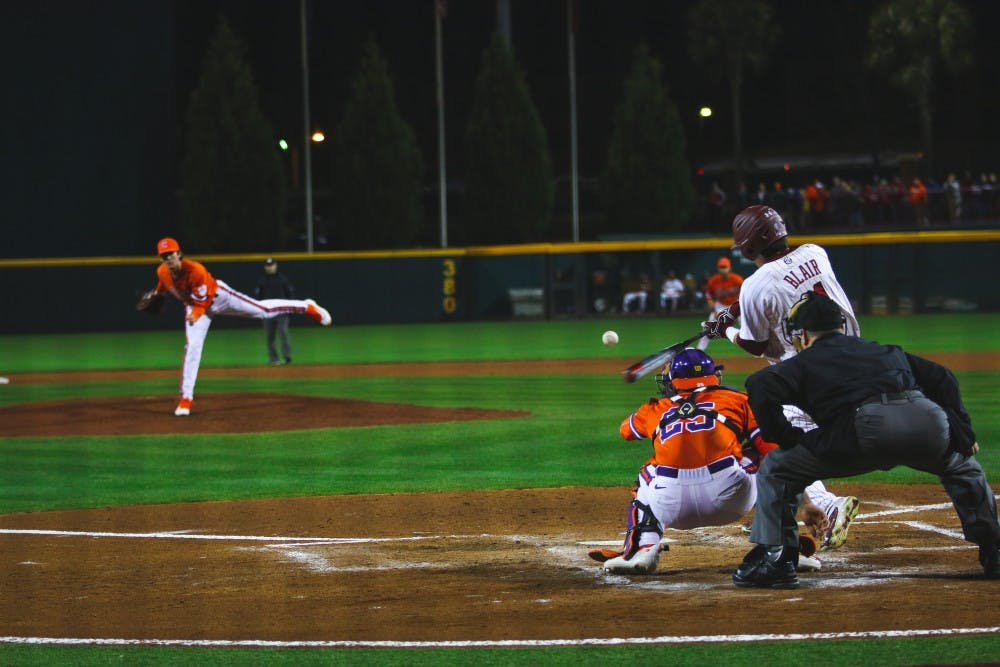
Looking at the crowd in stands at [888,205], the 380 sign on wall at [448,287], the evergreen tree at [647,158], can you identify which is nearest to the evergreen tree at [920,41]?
the crowd in stands at [888,205]

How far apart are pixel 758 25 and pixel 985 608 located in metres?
56.2

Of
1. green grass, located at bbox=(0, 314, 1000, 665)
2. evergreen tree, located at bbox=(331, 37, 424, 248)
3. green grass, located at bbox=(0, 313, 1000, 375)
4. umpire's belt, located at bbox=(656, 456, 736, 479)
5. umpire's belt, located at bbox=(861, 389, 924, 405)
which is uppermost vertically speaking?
evergreen tree, located at bbox=(331, 37, 424, 248)

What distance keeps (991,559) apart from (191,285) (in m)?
11.4

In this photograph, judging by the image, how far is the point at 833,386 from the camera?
6.55m

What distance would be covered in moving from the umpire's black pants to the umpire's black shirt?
0.22 ft

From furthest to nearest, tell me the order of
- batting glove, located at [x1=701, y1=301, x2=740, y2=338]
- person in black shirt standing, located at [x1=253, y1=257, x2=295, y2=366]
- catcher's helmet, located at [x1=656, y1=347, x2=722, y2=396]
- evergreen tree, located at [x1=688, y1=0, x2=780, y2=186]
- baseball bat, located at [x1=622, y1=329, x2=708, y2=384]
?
1. evergreen tree, located at [x1=688, y1=0, x2=780, y2=186]
2. person in black shirt standing, located at [x1=253, y1=257, x2=295, y2=366]
3. batting glove, located at [x1=701, y1=301, x2=740, y2=338]
4. baseball bat, located at [x1=622, y1=329, x2=708, y2=384]
5. catcher's helmet, located at [x1=656, y1=347, x2=722, y2=396]

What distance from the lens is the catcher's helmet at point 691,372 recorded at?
Result: 7.27 meters

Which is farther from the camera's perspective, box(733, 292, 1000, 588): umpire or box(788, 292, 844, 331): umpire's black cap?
box(788, 292, 844, 331): umpire's black cap

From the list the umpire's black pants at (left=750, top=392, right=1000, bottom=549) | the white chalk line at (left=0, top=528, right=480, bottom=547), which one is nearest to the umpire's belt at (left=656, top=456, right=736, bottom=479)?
the umpire's black pants at (left=750, top=392, right=1000, bottom=549)

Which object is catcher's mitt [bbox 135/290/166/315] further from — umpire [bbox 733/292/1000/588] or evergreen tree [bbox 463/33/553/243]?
evergreen tree [bbox 463/33/553/243]

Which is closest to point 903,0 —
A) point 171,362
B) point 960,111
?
point 960,111

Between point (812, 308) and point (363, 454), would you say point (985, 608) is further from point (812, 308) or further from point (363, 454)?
point (363, 454)

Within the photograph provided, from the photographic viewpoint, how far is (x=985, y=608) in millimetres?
6238

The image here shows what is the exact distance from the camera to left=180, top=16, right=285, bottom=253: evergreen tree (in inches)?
1722
